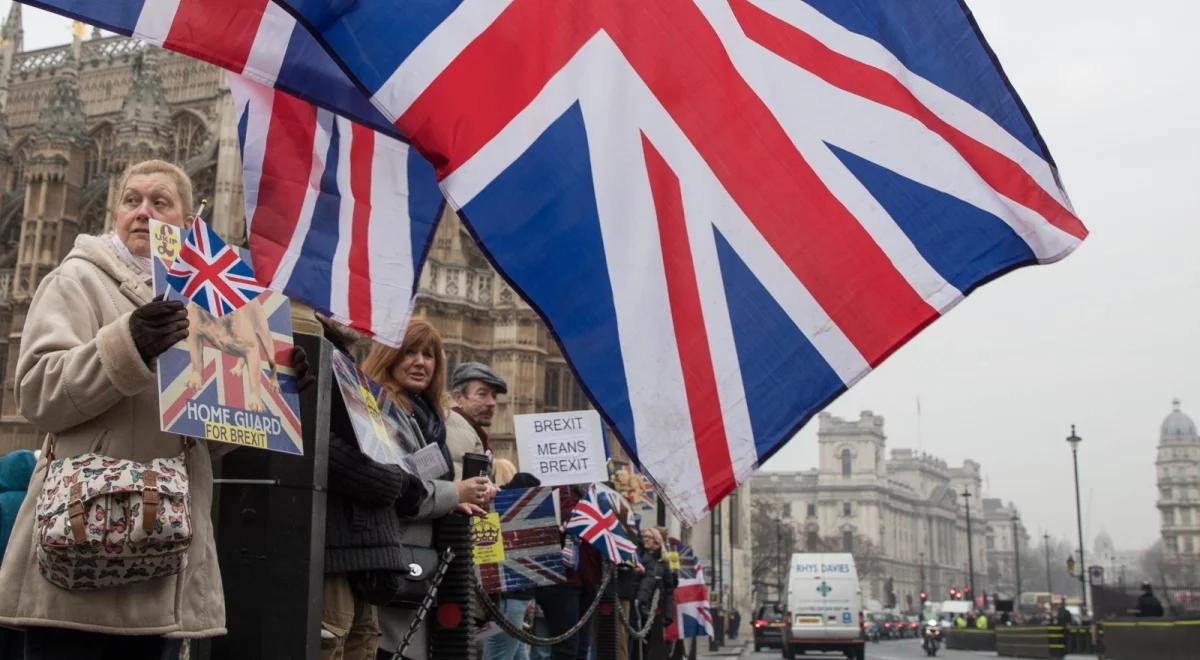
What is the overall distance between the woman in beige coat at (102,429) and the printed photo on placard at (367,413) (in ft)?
3.30

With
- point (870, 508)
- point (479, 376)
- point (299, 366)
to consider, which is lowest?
point (299, 366)

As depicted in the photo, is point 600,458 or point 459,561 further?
point 600,458

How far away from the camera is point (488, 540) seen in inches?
248

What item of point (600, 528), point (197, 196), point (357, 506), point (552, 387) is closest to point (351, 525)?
point (357, 506)

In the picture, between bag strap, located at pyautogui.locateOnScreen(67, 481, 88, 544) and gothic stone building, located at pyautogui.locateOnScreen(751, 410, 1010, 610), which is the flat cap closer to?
bag strap, located at pyautogui.locateOnScreen(67, 481, 88, 544)

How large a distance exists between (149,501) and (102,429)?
0.87ft

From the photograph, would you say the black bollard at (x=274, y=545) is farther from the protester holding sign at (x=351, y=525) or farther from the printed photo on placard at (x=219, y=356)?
the printed photo on placard at (x=219, y=356)

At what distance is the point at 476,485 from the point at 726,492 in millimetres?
1650

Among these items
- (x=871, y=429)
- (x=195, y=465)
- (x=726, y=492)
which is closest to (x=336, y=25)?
(x=195, y=465)

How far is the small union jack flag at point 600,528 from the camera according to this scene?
8445 millimetres

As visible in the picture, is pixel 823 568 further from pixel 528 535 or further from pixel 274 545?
pixel 274 545

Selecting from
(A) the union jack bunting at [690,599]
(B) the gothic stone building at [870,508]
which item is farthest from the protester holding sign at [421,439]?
(B) the gothic stone building at [870,508]

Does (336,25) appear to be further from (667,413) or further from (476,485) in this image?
(476,485)

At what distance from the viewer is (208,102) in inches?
1587
